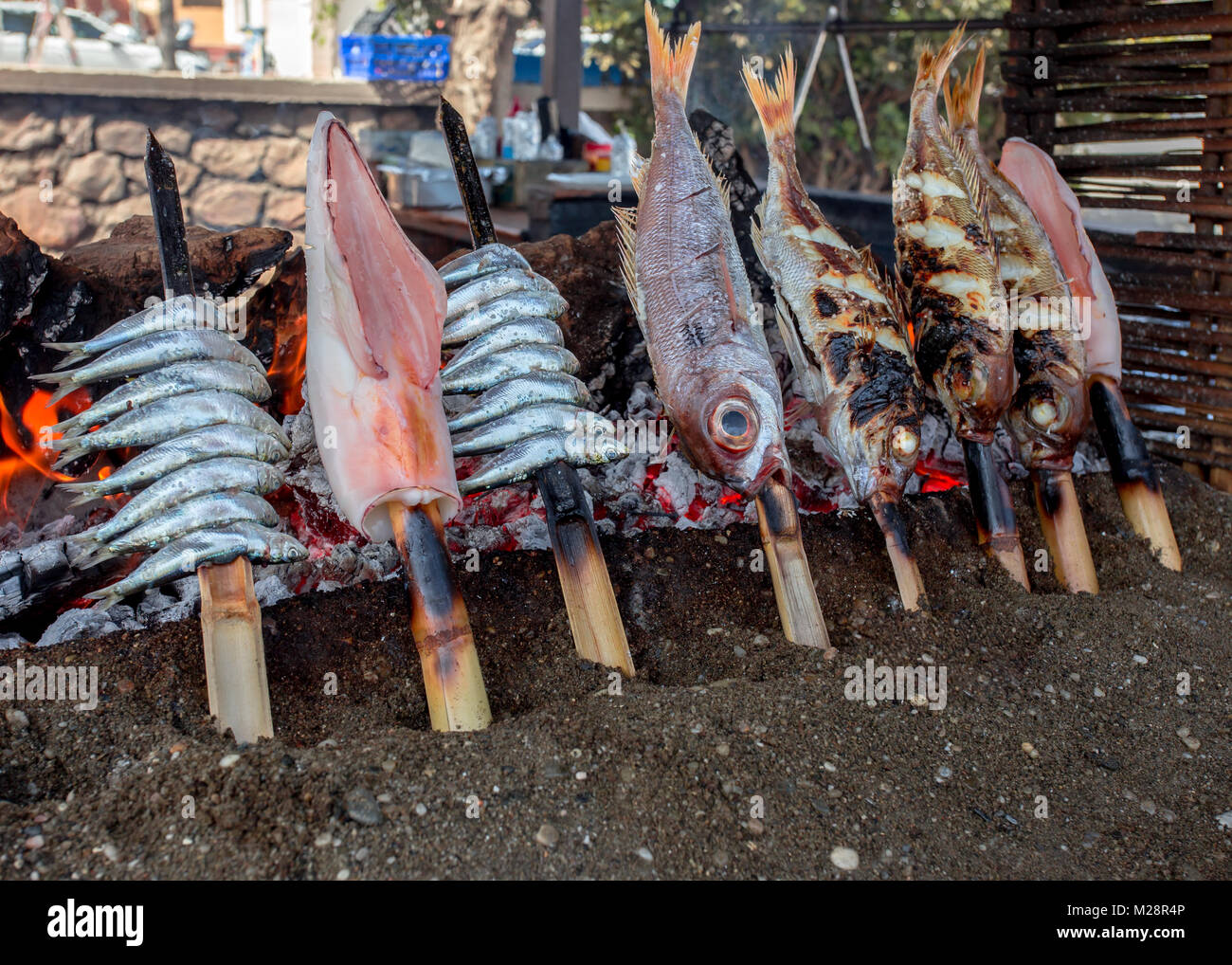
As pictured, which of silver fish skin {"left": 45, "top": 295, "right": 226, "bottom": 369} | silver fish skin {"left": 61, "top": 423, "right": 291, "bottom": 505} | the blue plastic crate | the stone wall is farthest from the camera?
the blue plastic crate

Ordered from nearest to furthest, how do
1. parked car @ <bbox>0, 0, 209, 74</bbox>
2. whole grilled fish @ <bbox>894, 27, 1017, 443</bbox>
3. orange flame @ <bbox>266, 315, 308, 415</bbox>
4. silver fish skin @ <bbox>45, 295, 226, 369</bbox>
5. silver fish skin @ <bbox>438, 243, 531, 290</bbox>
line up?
silver fish skin @ <bbox>45, 295, 226, 369</bbox> → silver fish skin @ <bbox>438, 243, 531, 290</bbox> → whole grilled fish @ <bbox>894, 27, 1017, 443</bbox> → orange flame @ <bbox>266, 315, 308, 415</bbox> → parked car @ <bbox>0, 0, 209, 74</bbox>

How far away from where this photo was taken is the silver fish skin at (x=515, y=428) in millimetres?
3025

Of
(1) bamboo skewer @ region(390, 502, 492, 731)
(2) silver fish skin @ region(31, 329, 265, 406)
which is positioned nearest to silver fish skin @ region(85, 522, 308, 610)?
(1) bamboo skewer @ region(390, 502, 492, 731)

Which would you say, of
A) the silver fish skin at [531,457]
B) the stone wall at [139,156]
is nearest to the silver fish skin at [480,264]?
the silver fish skin at [531,457]

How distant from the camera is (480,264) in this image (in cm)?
328

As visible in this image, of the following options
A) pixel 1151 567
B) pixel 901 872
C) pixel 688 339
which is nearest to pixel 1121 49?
pixel 1151 567

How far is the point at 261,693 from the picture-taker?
2.50m

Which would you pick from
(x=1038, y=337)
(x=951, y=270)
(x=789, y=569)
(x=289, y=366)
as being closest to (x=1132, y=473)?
(x=1038, y=337)

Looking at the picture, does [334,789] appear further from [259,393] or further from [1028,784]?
[1028,784]

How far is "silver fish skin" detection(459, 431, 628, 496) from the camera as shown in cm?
300

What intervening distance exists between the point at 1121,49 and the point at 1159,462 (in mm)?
1938

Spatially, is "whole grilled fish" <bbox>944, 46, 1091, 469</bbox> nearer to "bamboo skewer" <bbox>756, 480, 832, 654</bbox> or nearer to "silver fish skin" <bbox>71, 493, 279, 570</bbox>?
"bamboo skewer" <bbox>756, 480, 832, 654</bbox>

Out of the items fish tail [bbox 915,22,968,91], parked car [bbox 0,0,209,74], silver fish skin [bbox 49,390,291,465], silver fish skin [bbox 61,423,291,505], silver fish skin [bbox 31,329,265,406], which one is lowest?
silver fish skin [bbox 61,423,291,505]

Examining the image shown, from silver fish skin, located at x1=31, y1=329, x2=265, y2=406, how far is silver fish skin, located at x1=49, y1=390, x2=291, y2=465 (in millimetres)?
115
